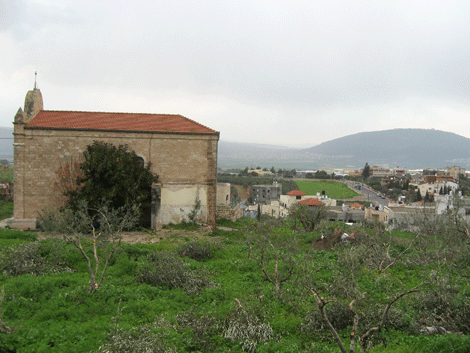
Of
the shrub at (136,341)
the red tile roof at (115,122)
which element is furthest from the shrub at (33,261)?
the red tile roof at (115,122)

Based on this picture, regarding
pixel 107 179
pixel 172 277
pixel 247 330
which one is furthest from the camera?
pixel 107 179

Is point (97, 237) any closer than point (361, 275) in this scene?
Yes

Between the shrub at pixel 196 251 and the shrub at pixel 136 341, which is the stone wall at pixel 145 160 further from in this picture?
the shrub at pixel 136 341

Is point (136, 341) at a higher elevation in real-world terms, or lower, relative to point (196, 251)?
higher

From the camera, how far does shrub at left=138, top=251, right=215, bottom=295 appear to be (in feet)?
34.0

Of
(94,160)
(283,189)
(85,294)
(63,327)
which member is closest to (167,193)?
(94,160)

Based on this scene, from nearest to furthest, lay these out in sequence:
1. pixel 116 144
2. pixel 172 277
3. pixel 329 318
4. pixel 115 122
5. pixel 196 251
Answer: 1. pixel 329 318
2. pixel 172 277
3. pixel 196 251
4. pixel 116 144
5. pixel 115 122

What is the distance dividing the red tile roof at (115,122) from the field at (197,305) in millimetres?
9099

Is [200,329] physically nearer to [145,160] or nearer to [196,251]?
[196,251]

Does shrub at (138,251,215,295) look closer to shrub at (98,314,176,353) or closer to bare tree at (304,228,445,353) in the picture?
shrub at (98,314,176,353)

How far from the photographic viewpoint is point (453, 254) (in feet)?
37.7

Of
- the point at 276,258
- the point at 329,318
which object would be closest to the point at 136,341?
the point at 329,318

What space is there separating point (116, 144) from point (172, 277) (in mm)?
12219

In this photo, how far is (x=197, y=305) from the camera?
9.18 metres
